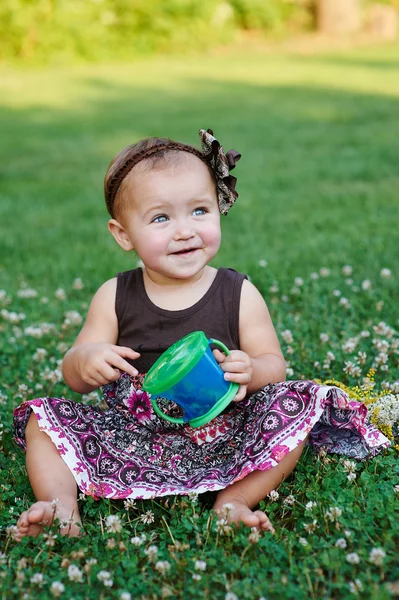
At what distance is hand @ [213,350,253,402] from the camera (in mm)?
3039

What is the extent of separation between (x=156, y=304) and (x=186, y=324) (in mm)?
166

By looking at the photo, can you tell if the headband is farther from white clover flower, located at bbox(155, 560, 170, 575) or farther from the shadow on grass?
the shadow on grass

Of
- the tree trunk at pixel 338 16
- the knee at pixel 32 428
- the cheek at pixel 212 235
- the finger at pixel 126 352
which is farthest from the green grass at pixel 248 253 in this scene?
the tree trunk at pixel 338 16

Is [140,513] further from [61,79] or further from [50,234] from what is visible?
[61,79]

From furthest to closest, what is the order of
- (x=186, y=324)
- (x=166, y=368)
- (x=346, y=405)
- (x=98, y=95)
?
(x=98, y=95)
(x=186, y=324)
(x=346, y=405)
(x=166, y=368)

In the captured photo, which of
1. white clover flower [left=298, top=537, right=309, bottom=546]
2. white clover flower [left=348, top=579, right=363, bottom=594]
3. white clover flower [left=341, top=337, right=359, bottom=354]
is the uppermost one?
white clover flower [left=341, top=337, right=359, bottom=354]

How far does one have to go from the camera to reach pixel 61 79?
17.6 m

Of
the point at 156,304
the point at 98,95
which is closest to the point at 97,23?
the point at 98,95

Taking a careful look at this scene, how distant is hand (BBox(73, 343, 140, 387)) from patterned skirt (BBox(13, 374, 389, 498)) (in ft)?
0.57

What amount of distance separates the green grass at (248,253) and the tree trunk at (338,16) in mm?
6087

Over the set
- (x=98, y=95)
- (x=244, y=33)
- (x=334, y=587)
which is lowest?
(x=334, y=587)

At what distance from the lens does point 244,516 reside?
9.49 ft

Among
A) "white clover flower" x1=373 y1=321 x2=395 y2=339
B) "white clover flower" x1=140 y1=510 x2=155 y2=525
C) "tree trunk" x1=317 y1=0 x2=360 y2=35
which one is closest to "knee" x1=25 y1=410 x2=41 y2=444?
"white clover flower" x1=140 y1=510 x2=155 y2=525

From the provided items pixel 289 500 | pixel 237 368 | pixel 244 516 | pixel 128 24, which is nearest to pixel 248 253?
pixel 237 368
